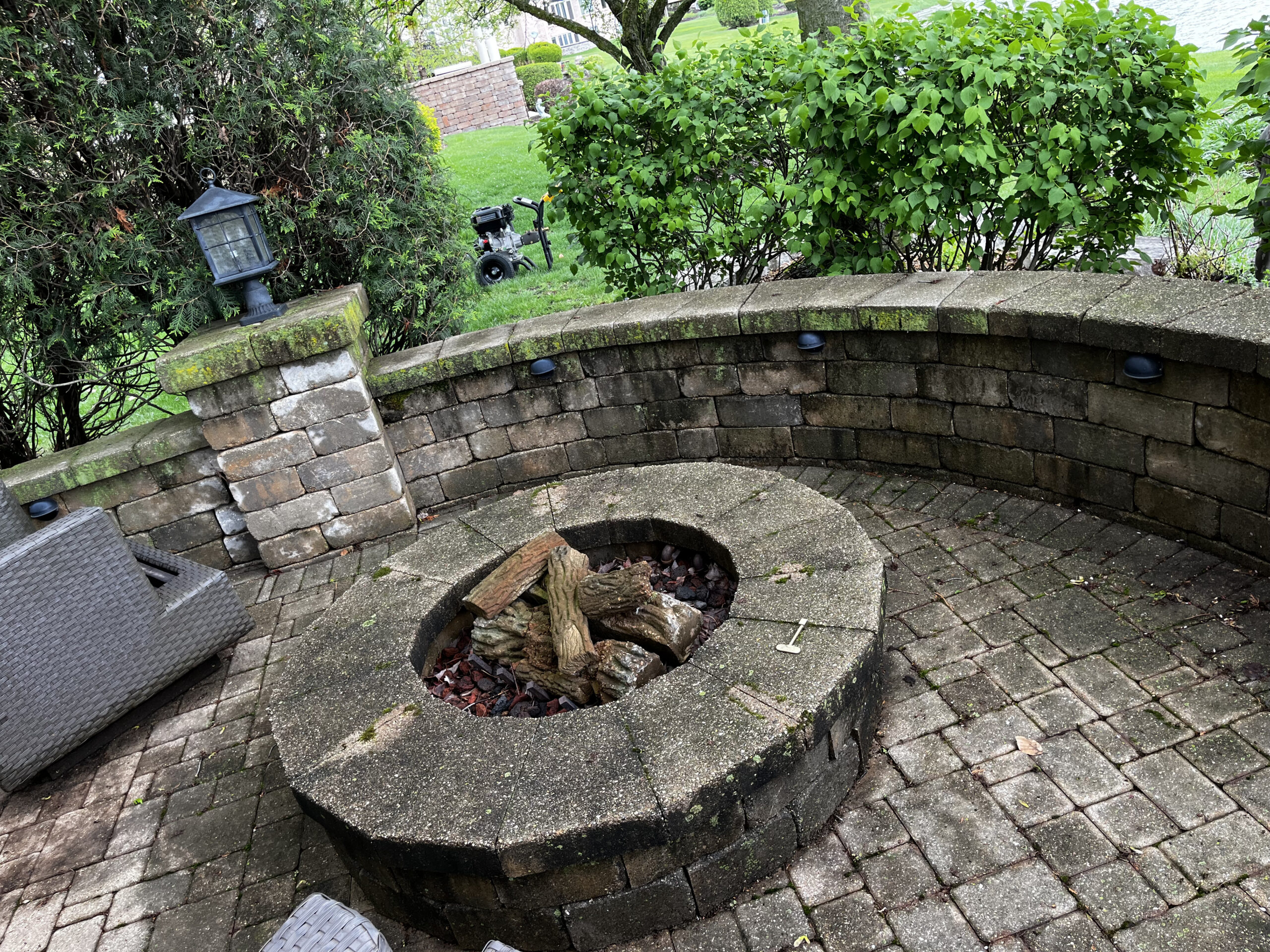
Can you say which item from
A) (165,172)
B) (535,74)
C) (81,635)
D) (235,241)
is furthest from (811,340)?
(535,74)

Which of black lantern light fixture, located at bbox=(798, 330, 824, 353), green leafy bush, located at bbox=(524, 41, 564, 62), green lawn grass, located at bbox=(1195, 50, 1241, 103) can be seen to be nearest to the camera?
black lantern light fixture, located at bbox=(798, 330, 824, 353)

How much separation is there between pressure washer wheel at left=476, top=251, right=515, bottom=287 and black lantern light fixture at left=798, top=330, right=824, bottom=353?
5509mm

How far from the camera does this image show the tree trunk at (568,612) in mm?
3107

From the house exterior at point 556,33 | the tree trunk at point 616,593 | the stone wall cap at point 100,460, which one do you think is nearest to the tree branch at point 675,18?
the stone wall cap at point 100,460

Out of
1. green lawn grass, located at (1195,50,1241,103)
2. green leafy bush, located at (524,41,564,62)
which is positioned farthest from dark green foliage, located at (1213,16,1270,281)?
green leafy bush, located at (524,41,564,62)

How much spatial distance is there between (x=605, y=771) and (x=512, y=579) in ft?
3.39

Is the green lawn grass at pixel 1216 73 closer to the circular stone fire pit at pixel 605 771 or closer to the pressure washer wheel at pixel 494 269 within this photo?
the pressure washer wheel at pixel 494 269

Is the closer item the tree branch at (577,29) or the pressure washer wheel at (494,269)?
the tree branch at (577,29)

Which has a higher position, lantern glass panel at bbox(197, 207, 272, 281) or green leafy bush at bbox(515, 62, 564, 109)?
green leafy bush at bbox(515, 62, 564, 109)

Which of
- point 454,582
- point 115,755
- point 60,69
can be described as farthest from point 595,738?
point 60,69

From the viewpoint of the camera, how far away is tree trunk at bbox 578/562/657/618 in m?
3.15

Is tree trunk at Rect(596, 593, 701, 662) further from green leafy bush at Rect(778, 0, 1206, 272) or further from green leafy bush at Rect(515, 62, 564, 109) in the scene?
green leafy bush at Rect(515, 62, 564, 109)

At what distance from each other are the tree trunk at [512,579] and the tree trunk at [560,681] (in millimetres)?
256

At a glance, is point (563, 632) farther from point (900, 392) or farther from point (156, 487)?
point (156, 487)
